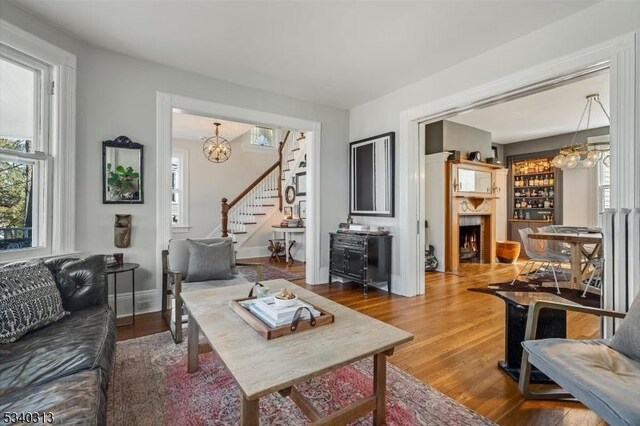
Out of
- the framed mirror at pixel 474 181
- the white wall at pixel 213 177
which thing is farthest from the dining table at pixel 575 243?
the white wall at pixel 213 177

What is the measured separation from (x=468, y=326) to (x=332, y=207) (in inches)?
100

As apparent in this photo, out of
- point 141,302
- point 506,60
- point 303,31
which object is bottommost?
point 141,302

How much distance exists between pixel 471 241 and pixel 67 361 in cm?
706

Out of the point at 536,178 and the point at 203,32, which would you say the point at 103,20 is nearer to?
the point at 203,32

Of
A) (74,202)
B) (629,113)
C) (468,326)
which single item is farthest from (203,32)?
(468,326)

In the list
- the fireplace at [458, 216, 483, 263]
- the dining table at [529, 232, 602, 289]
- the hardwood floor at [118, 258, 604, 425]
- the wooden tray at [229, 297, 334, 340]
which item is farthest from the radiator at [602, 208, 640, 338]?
the fireplace at [458, 216, 483, 263]

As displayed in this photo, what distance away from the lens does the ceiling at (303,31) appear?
2.48m

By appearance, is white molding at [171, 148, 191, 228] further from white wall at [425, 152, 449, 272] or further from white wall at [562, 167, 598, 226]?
white wall at [562, 167, 598, 226]

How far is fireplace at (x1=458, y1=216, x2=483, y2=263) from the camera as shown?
22.0 ft

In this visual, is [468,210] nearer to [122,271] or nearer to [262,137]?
[262,137]

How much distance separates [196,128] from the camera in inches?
252

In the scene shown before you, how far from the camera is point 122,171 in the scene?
3.23m

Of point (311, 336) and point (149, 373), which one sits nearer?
point (311, 336)

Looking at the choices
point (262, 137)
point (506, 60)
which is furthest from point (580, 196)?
point (262, 137)
